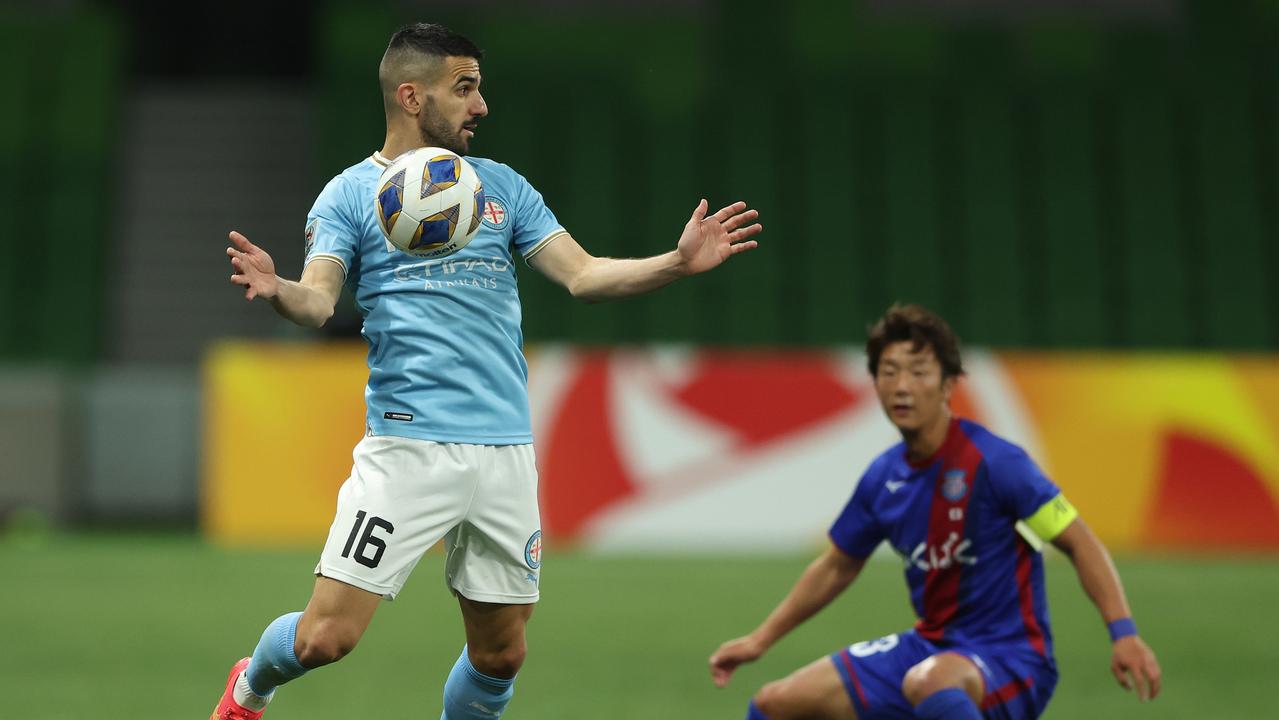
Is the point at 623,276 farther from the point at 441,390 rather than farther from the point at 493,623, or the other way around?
the point at 493,623

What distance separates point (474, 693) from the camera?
4.07 meters

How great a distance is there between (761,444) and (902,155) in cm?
565

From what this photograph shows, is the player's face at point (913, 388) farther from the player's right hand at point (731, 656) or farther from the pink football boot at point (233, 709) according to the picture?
the pink football boot at point (233, 709)

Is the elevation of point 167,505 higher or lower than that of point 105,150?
lower

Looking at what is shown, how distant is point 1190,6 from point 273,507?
417 inches

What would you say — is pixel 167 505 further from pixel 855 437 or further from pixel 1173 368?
pixel 1173 368

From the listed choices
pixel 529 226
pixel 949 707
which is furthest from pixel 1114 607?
pixel 529 226

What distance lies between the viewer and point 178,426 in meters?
12.4

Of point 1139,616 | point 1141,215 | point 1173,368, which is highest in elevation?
point 1141,215

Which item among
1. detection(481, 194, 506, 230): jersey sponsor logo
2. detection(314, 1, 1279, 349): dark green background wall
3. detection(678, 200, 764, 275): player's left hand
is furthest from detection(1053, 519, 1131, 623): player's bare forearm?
detection(314, 1, 1279, 349): dark green background wall

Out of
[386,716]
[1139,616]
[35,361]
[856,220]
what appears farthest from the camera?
[856,220]

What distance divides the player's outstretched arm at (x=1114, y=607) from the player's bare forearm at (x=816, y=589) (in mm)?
612

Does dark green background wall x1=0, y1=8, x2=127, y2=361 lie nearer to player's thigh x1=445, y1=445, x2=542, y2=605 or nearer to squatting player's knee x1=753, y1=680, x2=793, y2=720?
player's thigh x1=445, y1=445, x2=542, y2=605

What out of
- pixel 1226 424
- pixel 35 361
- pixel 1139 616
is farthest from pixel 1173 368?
pixel 35 361
